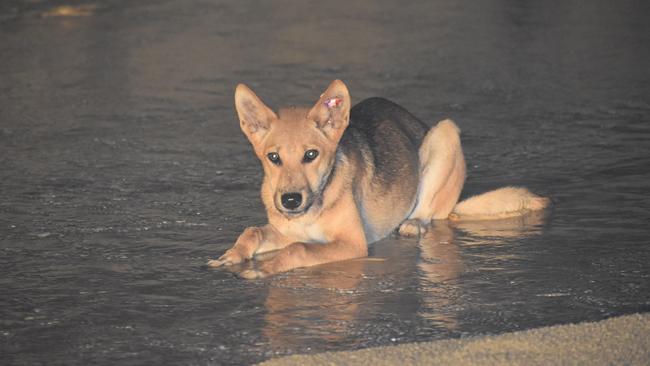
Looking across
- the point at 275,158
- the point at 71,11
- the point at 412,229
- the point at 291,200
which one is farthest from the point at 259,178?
the point at 71,11

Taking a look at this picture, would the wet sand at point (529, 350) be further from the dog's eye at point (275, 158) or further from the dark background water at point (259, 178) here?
the dog's eye at point (275, 158)

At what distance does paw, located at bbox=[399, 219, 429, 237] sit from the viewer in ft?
26.6

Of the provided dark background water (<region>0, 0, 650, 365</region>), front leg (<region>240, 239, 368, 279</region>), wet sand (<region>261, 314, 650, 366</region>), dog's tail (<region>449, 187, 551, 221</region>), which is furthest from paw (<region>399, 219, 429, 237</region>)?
wet sand (<region>261, 314, 650, 366</region>)

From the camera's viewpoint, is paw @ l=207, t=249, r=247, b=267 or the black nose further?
paw @ l=207, t=249, r=247, b=267

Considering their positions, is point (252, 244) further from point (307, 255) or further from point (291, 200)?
point (291, 200)

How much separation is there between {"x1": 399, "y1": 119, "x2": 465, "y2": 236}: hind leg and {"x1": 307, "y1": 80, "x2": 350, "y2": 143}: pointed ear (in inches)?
50.9

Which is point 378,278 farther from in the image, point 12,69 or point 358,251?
point 12,69

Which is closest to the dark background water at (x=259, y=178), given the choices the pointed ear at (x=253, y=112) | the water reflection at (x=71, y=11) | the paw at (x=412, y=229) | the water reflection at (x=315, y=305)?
the water reflection at (x=315, y=305)

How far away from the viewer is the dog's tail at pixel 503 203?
8.30 metres

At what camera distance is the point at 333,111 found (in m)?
7.33

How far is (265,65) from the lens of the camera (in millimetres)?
14391

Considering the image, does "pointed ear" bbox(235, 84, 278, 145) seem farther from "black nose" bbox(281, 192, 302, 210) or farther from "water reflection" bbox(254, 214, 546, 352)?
"water reflection" bbox(254, 214, 546, 352)

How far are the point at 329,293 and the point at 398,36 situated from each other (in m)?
10.2

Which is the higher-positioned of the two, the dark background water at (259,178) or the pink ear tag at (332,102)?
the pink ear tag at (332,102)
